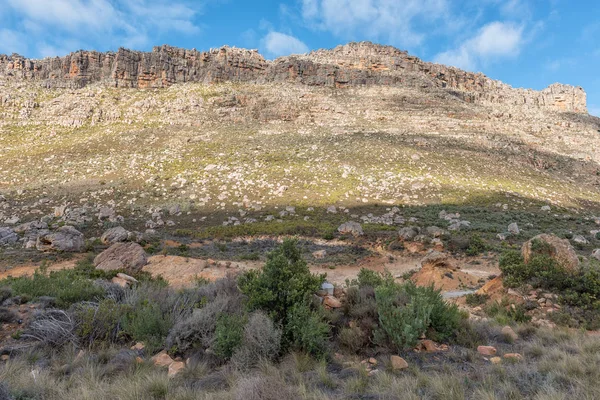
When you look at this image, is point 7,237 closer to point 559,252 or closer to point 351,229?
point 351,229

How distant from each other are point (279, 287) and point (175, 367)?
195cm

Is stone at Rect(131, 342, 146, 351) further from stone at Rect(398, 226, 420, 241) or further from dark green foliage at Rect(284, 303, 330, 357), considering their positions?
stone at Rect(398, 226, 420, 241)

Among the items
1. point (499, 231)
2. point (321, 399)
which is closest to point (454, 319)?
point (321, 399)

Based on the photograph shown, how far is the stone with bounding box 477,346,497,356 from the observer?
4.86 metres

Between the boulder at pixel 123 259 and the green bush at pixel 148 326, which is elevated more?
the green bush at pixel 148 326

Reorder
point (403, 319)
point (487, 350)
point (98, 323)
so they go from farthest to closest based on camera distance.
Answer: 1. point (98, 323)
2. point (487, 350)
3. point (403, 319)

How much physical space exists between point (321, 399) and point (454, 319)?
321cm

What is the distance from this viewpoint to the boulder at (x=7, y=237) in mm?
16941

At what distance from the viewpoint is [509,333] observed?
571 cm

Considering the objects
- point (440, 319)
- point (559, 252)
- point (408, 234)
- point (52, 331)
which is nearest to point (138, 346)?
point (52, 331)

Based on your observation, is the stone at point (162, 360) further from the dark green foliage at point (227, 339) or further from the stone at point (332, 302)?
the stone at point (332, 302)

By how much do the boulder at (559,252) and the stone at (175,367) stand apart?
956 centimetres

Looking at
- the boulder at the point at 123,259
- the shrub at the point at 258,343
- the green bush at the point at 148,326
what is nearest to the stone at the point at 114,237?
the boulder at the point at 123,259

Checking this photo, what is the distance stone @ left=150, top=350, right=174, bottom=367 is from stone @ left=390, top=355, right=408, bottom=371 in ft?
10.6
